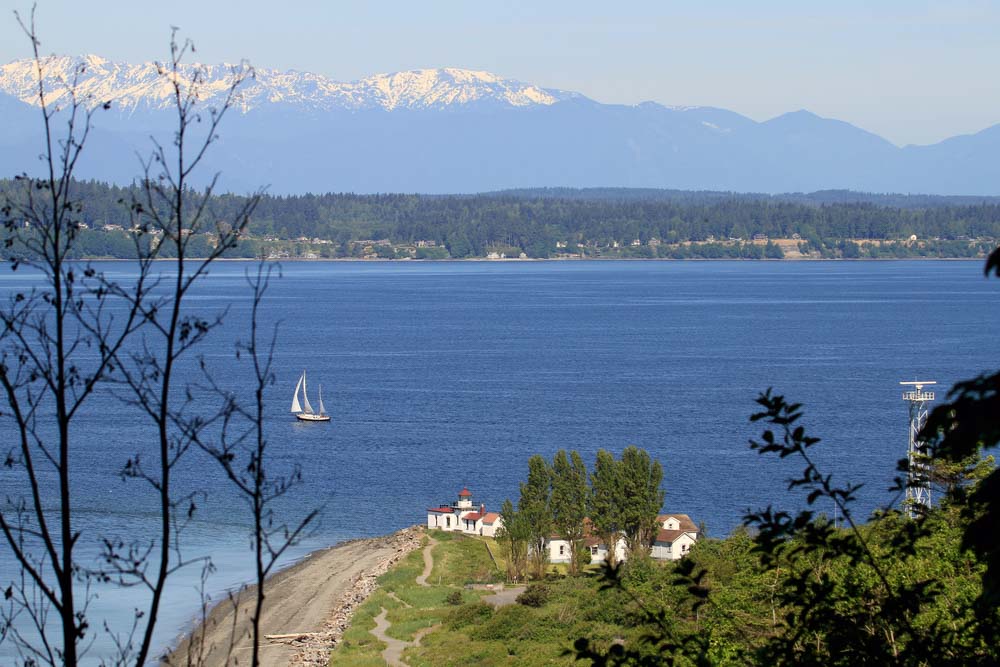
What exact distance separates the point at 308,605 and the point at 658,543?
928 cm

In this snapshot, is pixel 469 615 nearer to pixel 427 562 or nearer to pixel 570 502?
pixel 570 502

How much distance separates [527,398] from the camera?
194 feet

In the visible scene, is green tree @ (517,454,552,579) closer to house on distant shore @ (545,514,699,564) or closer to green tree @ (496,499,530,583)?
green tree @ (496,499,530,583)

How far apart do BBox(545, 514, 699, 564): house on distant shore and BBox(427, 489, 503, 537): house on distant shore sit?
445 cm

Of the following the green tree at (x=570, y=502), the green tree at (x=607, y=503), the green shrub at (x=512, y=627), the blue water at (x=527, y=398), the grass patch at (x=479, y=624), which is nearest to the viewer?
the grass patch at (x=479, y=624)

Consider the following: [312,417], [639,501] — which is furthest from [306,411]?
[639,501]

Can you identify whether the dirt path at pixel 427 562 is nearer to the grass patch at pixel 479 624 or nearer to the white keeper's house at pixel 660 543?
the grass patch at pixel 479 624

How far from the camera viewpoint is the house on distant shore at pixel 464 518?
121ft

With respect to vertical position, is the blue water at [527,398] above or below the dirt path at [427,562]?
above

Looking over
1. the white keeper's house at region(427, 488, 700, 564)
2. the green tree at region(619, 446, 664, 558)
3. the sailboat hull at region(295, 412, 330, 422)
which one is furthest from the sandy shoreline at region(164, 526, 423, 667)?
the sailboat hull at region(295, 412, 330, 422)

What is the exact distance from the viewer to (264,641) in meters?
27.4

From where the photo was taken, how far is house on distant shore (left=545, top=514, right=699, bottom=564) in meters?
32.0

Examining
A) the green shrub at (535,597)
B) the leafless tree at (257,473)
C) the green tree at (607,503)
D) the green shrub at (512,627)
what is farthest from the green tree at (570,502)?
the leafless tree at (257,473)

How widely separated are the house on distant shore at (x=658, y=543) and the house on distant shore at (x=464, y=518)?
4.45m
